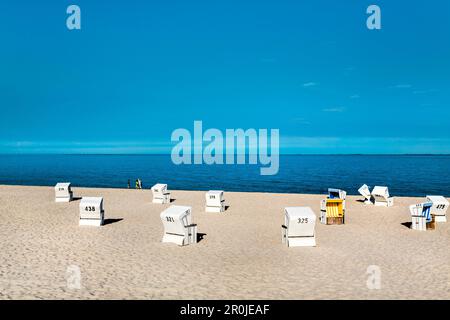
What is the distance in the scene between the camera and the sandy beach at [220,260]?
904 centimetres

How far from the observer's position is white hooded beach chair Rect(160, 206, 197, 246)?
1388 centimetres

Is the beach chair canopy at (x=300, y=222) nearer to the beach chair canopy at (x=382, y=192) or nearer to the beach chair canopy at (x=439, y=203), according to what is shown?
the beach chair canopy at (x=439, y=203)

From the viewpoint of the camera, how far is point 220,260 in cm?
1201

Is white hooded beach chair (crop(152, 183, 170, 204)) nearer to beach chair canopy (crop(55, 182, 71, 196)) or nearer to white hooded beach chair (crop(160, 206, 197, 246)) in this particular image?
beach chair canopy (crop(55, 182, 71, 196))

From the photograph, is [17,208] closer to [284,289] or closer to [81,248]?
[81,248]

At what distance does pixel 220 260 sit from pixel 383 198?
18.6 m

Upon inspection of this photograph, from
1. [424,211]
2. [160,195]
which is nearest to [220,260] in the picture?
[424,211]

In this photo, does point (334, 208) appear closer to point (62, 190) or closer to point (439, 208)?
point (439, 208)

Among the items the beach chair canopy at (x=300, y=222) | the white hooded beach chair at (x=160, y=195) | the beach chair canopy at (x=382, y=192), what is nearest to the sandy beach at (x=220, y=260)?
the beach chair canopy at (x=300, y=222)

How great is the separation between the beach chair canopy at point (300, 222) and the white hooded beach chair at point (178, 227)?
12.3 feet

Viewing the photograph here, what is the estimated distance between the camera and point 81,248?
13.4 meters

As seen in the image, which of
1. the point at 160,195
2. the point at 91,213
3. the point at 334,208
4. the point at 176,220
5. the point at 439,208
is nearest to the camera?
the point at 176,220

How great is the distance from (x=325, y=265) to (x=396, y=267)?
2.18 meters

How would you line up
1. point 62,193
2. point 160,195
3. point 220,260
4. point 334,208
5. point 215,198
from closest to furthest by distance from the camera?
1. point 220,260
2. point 334,208
3. point 215,198
4. point 160,195
5. point 62,193
